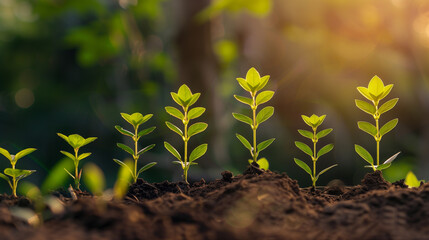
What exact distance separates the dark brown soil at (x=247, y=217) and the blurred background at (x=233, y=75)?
4.71 feet

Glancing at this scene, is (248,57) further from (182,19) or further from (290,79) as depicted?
(182,19)

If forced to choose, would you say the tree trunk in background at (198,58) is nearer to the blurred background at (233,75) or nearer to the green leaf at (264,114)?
the blurred background at (233,75)

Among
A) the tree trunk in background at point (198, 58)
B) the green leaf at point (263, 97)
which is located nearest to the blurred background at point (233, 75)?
the tree trunk in background at point (198, 58)

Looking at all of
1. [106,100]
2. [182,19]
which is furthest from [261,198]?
[106,100]

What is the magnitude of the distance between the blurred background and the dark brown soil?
1.44 meters

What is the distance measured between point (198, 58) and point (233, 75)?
1588mm

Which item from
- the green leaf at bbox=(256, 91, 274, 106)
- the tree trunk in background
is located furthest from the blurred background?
the green leaf at bbox=(256, 91, 274, 106)

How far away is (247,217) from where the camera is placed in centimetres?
51

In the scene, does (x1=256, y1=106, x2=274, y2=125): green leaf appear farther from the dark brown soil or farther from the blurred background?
the blurred background

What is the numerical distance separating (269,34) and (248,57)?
28 centimetres

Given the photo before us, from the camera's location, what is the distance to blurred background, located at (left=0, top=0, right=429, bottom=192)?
2.53m

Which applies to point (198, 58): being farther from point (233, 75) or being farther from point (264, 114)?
point (264, 114)

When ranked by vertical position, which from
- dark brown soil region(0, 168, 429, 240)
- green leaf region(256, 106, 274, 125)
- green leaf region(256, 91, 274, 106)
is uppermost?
green leaf region(256, 91, 274, 106)

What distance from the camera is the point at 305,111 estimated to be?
135 inches
